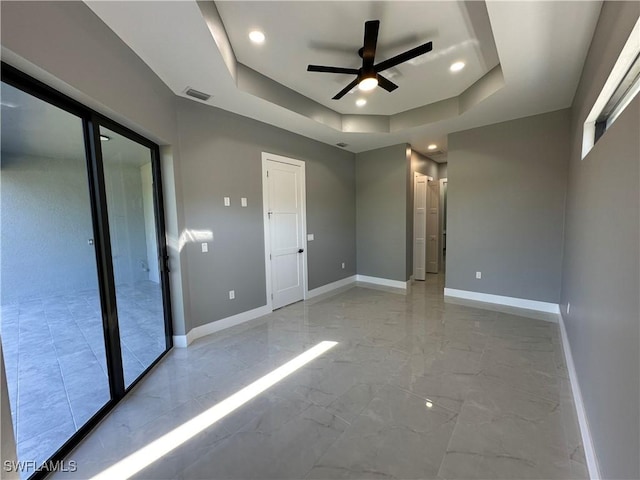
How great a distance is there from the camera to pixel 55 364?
6.60 feet

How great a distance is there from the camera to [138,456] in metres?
1.60

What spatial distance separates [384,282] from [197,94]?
4514 millimetres

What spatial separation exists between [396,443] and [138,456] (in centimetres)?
160

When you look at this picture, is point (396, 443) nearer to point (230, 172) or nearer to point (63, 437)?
point (63, 437)

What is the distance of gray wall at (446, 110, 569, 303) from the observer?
11.9 ft

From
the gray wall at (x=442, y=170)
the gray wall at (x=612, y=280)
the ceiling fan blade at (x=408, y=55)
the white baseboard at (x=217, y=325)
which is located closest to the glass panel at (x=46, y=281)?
the white baseboard at (x=217, y=325)

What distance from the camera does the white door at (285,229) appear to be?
13.2ft

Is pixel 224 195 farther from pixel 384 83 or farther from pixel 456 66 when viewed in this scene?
pixel 456 66

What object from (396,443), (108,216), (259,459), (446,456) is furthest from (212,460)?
(108,216)

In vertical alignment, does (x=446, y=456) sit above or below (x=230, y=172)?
below

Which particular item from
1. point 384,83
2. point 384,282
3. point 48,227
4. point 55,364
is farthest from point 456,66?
point 55,364

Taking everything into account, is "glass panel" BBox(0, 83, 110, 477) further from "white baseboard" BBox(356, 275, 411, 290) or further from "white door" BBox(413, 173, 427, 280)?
"white door" BBox(413, 173, 427, 280)

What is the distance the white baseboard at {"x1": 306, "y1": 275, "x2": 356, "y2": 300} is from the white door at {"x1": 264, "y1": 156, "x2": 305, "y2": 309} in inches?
10.2

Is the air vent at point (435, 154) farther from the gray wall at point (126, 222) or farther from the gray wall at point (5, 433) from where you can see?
the gray wall at point (5, 433)
